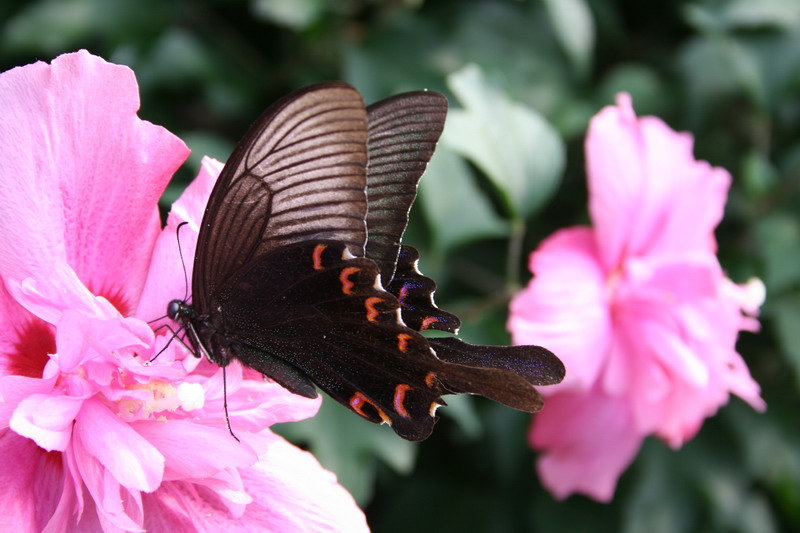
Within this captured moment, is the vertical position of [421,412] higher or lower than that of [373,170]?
lower

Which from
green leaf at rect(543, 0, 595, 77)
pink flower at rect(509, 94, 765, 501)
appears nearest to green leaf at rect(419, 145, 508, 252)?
pink flower at rect(509, 94, 765, 501)

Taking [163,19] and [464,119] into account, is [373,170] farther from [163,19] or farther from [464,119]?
[163,19]

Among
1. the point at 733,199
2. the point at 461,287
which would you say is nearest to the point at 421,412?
the point at 461,287

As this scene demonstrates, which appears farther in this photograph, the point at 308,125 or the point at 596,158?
the point at 596,158

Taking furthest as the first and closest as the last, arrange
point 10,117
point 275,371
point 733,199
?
point 733,199 → point 275,371 → point 10,117

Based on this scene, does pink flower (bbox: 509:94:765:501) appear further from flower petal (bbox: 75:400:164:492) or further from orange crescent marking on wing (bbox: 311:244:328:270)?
flower petal (bbox: 75:400:164:492)

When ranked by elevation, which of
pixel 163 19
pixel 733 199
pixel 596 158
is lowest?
pixel 733 199

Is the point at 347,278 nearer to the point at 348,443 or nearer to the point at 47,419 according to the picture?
the point at 47,419
